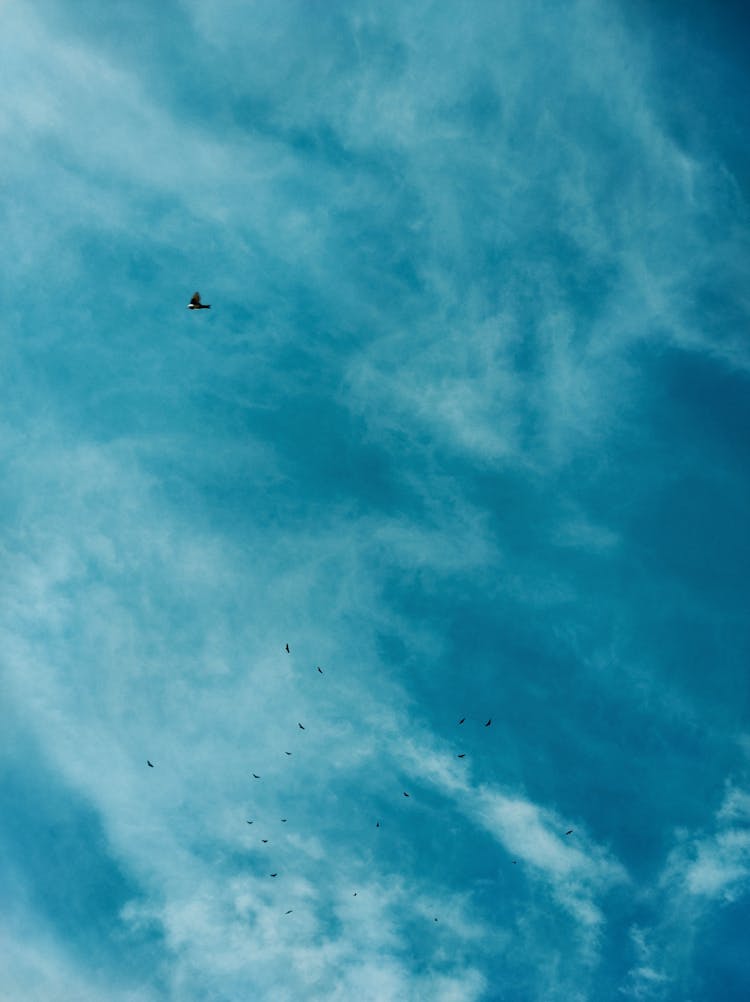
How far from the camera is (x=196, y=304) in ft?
176

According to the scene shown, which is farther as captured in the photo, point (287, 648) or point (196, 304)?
point (287, 648)

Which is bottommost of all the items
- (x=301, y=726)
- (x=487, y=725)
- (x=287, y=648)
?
(x=301, y=726)

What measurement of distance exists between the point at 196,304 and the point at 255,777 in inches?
2326

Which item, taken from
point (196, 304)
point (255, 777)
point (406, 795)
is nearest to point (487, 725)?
point (406, 795)

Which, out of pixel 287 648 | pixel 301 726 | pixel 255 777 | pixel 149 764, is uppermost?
pixel 287 648

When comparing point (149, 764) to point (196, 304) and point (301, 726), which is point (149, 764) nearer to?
point (301, 726)

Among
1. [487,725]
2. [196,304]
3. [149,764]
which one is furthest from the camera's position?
[487,725]

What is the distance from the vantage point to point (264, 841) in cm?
8225

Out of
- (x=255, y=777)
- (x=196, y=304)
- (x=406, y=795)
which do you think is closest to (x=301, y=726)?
(x=255, y=777)

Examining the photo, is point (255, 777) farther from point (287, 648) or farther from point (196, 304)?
point (196, 304)

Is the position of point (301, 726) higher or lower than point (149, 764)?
higher

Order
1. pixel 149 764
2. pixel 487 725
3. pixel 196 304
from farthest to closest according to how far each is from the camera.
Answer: pixel 487 725 → pixel 149 764 → pixel 196 304

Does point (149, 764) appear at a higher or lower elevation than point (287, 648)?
lower

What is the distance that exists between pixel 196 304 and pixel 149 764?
57.5 metres
